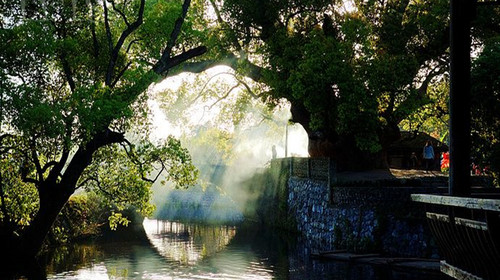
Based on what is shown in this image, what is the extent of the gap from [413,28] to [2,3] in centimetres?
2001

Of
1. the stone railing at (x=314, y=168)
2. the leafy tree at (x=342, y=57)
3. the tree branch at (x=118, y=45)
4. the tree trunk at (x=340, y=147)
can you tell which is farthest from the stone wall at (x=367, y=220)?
the tree branch at (x=118, y=45)

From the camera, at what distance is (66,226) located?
120ft

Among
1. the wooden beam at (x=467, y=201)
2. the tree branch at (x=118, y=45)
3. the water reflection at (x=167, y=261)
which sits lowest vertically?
the water reflection at (x=167, y=261)

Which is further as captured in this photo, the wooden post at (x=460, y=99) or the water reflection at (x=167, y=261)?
the water reflection at (x=167, y=261)

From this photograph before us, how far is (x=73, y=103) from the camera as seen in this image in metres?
21.7

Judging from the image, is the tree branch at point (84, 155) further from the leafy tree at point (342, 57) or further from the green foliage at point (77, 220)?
the leafy tree at point (342, 57)

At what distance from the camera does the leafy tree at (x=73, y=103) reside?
21.3m

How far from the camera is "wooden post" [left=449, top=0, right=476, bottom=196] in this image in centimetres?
965

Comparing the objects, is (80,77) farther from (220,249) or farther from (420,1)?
(420,1)

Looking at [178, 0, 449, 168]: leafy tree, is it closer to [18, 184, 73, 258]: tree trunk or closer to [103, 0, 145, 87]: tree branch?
[103, 0, 145, 87]: tree branch

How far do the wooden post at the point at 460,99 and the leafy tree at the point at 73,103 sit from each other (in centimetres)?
1399

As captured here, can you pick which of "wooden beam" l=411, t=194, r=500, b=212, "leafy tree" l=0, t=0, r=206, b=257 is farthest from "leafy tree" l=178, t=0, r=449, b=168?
"wooden beam" l=411, t=194, r=500, b=212

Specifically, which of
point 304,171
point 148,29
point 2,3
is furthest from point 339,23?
point 2,3

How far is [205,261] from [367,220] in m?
7.60
